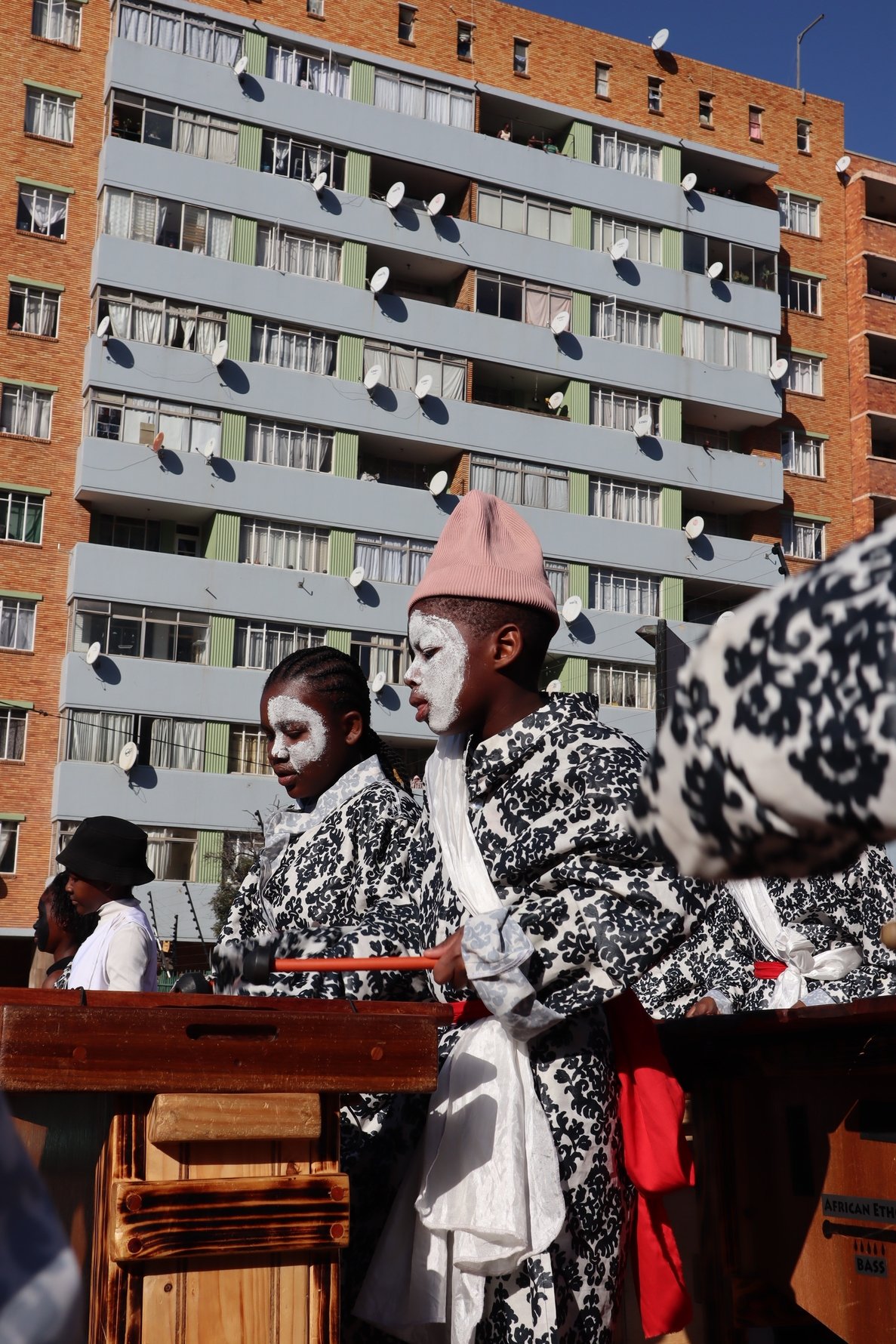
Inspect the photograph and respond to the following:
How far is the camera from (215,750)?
31.7 meters

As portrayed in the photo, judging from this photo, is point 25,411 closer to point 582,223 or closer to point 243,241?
point 243,241

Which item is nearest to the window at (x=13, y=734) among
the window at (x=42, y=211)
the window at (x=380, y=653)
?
the window at (x=380, y=653)

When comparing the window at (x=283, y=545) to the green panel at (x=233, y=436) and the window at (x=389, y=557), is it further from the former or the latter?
the green panel at (x=233, y=436)

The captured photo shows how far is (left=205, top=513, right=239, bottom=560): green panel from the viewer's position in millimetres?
32594

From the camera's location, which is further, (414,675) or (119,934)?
(119,934)

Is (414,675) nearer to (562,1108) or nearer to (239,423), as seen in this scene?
(562,1108)

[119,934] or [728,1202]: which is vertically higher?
[119,934]

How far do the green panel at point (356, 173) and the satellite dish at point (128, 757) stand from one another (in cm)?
1451

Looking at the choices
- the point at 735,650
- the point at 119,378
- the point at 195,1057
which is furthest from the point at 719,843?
the point at 119,378

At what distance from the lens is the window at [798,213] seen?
42.5 metres

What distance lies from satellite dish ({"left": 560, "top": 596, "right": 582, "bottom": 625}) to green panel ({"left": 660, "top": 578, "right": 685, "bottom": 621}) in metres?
2.70

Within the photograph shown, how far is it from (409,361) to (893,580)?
3475 centimetres

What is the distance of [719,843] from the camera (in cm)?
133

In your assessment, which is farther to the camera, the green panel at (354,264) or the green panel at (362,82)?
the green panel at (362,82)
